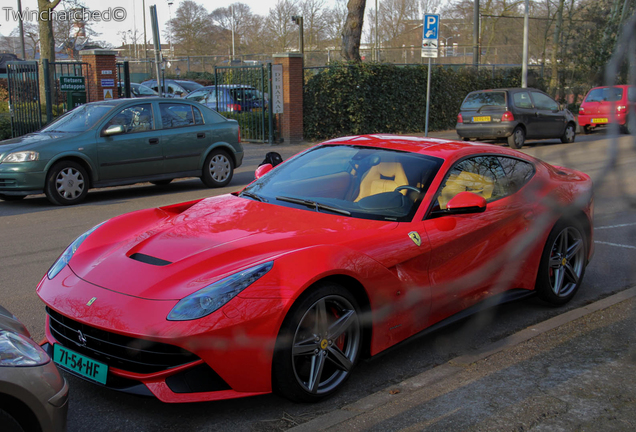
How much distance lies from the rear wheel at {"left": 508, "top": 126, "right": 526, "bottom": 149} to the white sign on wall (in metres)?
6.95

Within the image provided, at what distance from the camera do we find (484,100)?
18609 millimetres

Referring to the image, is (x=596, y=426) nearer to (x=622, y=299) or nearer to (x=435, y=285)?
(x=435, y=285)

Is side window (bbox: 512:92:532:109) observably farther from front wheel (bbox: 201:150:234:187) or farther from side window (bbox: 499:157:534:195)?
side window (bbox: 499:157:534:195)

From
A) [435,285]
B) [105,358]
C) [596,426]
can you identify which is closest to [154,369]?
[105,358]

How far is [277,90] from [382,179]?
15.0 m

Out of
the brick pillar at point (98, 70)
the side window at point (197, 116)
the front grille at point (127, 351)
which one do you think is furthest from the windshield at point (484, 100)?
the front grille at point (127, 351)

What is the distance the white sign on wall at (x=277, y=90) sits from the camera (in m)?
18.7

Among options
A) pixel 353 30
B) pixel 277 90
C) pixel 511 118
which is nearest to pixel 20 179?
pixel 277 90

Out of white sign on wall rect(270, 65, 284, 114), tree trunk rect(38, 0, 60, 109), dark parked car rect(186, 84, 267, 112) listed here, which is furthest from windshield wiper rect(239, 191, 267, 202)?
tree trunk rect(38, 0, 60, 109)

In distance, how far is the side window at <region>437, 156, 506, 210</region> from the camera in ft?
13.9

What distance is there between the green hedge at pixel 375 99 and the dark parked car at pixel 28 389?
1792 centimetres

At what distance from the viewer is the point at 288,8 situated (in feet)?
175

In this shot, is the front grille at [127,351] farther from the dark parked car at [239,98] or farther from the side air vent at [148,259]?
the dark parked car at [239,98]

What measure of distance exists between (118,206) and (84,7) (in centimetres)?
1904
